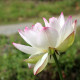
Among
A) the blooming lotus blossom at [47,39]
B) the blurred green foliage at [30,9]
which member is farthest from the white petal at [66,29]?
the blurred green foliage at [30,9]

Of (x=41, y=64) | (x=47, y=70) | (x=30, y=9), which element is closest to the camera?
(x=41, y=64)

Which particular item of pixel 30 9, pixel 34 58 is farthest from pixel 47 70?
pixel 30 9

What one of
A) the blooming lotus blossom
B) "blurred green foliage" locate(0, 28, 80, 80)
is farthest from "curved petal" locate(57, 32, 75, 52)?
"blurred green foliage" locate(0, 28, 80, 80)

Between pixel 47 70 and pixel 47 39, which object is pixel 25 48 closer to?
pixel 47 39

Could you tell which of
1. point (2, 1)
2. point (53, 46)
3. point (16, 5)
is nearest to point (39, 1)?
point (16, 5)

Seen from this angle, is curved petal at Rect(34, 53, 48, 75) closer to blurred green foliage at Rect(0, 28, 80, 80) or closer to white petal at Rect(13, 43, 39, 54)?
white petal at Rect(13, 43, 39, 54)
